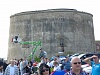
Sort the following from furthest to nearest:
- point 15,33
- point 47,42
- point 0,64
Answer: point 15,33 < point 47,42 < point 0,64

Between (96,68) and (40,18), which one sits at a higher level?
(40,18)

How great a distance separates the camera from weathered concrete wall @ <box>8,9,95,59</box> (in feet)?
188

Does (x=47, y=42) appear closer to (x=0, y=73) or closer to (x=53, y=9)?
(x=53, y=9)

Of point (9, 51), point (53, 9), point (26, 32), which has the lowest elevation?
point (9, 51)

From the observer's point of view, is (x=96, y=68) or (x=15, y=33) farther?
(x=15, y=33)

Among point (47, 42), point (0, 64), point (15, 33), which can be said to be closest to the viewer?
point (0, 64)

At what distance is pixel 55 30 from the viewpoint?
189 ft

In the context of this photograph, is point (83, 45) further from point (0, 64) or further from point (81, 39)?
point (0, 64)

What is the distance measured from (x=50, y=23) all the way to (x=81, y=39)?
22.1ft

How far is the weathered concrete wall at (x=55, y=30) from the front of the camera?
5722 centimetres

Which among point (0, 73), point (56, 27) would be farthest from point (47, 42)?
point (0, 73)

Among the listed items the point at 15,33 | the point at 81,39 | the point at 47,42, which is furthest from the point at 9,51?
the point at 81,39

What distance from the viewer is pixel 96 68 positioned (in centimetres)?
671

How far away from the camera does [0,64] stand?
8.85 m
